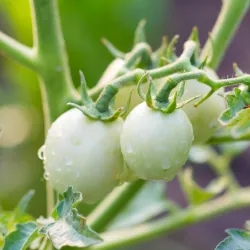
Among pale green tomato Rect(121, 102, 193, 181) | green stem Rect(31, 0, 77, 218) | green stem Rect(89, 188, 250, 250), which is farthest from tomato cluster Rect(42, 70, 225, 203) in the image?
green stem Rect(89, 188, 250, 250)

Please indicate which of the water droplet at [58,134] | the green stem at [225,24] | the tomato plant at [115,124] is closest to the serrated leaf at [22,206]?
the tomato plant at [115,124]

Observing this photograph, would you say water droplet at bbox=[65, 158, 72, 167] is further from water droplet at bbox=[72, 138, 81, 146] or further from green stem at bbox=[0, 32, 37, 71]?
green stem at bbox=[0, 32, 37, 71]

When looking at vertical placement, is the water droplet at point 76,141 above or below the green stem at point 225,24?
below

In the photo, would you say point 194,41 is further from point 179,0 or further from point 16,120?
point 179,0

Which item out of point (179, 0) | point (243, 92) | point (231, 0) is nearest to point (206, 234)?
point (179, 0)

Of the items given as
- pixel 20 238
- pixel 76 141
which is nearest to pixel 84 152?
pixel 76 141

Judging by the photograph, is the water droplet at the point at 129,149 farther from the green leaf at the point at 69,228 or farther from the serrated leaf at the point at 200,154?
the serrated leaf at the point at 200,154

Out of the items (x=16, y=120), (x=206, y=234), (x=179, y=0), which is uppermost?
(x=179, y=0)
